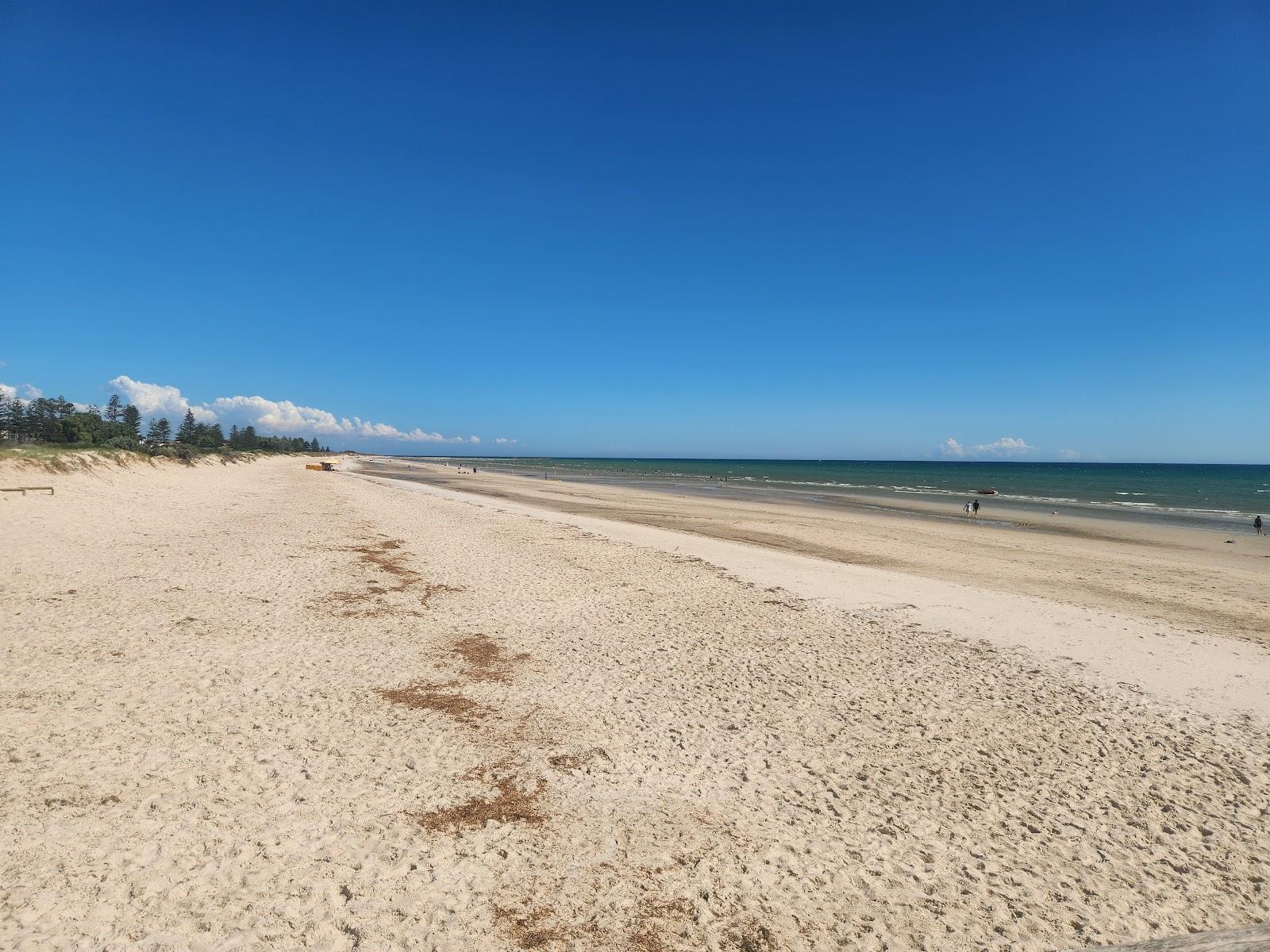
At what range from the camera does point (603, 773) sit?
5961 millimetres

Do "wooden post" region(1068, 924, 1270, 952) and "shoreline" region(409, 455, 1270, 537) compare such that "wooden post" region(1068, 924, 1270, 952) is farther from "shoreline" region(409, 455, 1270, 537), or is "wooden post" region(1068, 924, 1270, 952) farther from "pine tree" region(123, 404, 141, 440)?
"pine tree" region(123, 404, 141, 440)

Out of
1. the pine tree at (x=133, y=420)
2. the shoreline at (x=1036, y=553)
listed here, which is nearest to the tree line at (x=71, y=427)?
the pine tree at (x=133, y=420)

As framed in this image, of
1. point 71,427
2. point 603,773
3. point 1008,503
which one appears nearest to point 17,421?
point 71,427

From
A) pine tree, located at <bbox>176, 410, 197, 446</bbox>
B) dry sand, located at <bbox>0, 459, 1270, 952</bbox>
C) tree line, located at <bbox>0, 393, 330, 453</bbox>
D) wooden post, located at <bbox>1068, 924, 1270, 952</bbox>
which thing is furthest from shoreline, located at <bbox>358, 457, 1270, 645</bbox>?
pine tree, located at <bbox>176, 410, 197, 446</bbox>

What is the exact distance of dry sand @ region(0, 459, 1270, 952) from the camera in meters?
4.17

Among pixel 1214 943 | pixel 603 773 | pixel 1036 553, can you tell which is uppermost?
pixel 1214 943

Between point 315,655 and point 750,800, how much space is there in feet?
21.9

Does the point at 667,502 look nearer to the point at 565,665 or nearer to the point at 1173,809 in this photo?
the point at 565,665

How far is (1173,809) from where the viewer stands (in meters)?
5.55

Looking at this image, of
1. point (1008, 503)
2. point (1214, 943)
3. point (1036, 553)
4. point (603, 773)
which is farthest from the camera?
point (1008, 503)

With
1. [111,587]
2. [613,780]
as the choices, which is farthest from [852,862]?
[111,587]

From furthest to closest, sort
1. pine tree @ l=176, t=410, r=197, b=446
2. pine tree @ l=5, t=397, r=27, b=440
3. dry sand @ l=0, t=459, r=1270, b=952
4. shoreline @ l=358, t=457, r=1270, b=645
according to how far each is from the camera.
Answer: pine tree @ l=176, t=410, r=197, b=446 → pine tree @ l=5, t=397, r=27, b=440 → shoreline @ l=358, t=457, r=1270, b=645 → dry sand @ l=0, t=459, r=1270, b=952

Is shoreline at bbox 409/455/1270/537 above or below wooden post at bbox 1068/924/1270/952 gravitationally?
below

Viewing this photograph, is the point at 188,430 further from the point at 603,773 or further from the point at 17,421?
the point at 603,773
